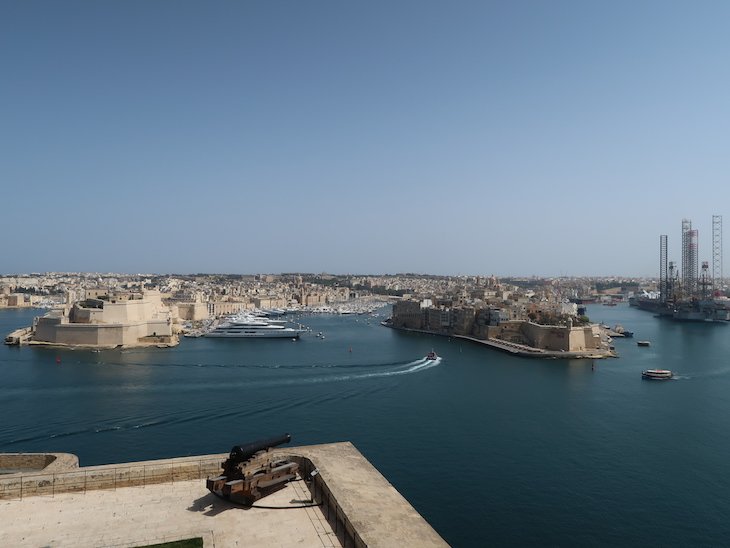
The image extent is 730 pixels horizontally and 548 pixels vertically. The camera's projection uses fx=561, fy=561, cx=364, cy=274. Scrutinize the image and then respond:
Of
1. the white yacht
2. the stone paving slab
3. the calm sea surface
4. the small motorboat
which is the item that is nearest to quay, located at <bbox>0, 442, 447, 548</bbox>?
the stone paving slab

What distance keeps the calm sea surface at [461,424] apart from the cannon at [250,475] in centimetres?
239

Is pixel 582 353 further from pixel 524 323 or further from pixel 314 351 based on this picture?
pixel 314 351

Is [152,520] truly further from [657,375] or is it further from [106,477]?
[657,375]

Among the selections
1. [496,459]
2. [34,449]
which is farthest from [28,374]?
[496,459]

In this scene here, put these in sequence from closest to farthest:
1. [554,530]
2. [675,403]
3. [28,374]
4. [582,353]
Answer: [554,530] → [675,403] → [28,374] → [582,353]

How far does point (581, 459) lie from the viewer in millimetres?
8305

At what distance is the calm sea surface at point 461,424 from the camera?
650 cm

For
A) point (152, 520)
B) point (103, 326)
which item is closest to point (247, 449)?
point (152, 520)

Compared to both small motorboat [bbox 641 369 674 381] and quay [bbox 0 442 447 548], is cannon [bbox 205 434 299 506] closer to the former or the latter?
quay [bbox 0 442 447 548]

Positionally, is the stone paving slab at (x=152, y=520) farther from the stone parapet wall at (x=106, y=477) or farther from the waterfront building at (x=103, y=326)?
the waterfront building at (x=103, y=326)

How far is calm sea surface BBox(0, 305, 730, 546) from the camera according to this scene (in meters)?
6.50

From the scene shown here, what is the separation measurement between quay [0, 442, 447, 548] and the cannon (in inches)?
3.2

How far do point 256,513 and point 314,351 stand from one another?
643 inches

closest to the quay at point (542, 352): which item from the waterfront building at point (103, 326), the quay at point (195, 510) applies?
the waterfront building at point (103, 326)
